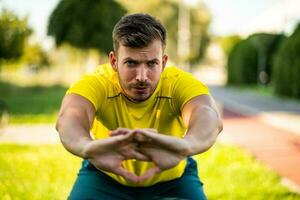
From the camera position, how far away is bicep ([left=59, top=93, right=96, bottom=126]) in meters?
2.66

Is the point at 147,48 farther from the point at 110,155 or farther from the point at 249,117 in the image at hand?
the point at 249,117

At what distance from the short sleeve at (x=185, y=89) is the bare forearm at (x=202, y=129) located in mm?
173

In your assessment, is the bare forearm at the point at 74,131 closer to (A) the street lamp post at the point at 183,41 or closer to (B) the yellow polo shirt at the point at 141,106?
(B) the yellow polo shirt at the point at 141,106

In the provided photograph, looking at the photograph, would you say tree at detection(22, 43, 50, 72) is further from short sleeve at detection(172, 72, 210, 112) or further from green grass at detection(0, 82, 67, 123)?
short sleeve at detection(172, 72, 210, 112)

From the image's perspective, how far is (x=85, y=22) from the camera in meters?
21.7

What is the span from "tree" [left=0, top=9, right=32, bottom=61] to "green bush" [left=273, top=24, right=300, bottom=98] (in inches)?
470

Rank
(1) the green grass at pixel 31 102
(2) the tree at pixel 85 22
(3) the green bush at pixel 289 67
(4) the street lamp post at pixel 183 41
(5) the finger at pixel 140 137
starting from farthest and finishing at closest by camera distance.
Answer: (4) the street lamp post at pixel 183 41 < (3) the green bush at pixel 289 67 < (2) the tree at pixel 85 22 < (1) the green grass at pixel 31 102 < (5) the finger at pixel 140 137

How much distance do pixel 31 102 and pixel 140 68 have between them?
2097cm

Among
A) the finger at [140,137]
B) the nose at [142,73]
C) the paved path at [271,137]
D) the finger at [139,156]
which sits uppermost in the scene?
the nose at [142,73]

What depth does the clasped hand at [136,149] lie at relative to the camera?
86.4 inches

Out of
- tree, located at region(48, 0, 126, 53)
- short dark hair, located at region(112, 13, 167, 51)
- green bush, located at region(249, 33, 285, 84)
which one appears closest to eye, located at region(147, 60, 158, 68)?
short dark hair, located at region(112, 13, 167, 51)

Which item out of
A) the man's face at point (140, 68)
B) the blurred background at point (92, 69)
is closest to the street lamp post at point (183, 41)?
the blurred background at point (92, 69)

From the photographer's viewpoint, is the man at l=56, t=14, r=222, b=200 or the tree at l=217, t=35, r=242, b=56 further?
the tree at l=217, t=35, r=242, b=56

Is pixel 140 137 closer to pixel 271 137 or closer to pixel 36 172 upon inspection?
pixel 36 172
